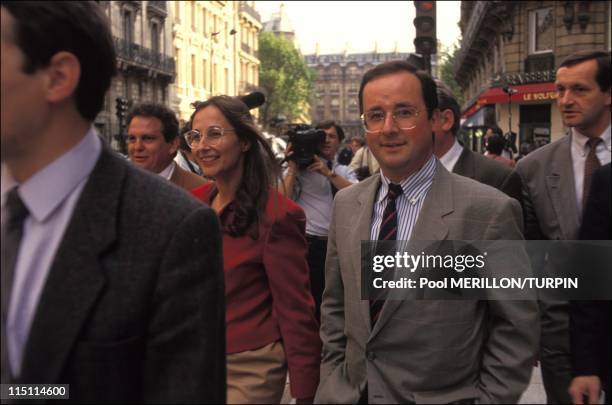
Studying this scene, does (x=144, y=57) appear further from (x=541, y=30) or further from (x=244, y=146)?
(x=244, y=146)

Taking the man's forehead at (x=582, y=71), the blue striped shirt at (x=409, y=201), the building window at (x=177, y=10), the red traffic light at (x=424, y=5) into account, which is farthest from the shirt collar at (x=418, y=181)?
the building window at (x=177, y=10)

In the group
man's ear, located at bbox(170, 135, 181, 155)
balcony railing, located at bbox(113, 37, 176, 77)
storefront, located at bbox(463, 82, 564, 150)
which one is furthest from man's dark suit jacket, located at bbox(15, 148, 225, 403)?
balcony railing, located at bbox(113, 37, 176, 77)

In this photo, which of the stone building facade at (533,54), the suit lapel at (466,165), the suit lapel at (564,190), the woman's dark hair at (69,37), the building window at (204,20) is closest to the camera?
the woman's dark hair at (69,37)

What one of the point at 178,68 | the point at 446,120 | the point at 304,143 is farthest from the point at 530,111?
the point at 446,120

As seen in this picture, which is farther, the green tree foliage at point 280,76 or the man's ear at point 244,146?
the green tree foliage at point 280,76

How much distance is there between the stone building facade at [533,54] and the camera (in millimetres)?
24391

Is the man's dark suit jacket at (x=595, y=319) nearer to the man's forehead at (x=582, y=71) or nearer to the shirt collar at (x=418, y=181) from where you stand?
the shirt collar at (x=418, y=181)

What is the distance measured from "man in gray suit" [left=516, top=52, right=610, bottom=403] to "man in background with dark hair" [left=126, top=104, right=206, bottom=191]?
1.98m

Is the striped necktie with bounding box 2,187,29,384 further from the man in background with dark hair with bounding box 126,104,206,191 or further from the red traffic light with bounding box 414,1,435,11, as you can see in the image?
the red traffic light with bounding box 414,1,435,11

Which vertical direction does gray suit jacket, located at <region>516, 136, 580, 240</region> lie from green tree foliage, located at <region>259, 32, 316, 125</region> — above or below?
below

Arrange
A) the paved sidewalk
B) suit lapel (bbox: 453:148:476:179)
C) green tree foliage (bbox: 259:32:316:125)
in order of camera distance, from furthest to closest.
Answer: green tree foliage (bbox: 259:32:316:125), the paved sidewalk, suit lapel (bbox: 453:148:476:179)

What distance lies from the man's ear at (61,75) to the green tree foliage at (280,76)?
7175 cm

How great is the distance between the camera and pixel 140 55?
3812cm

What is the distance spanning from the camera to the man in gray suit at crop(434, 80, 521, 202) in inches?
156
